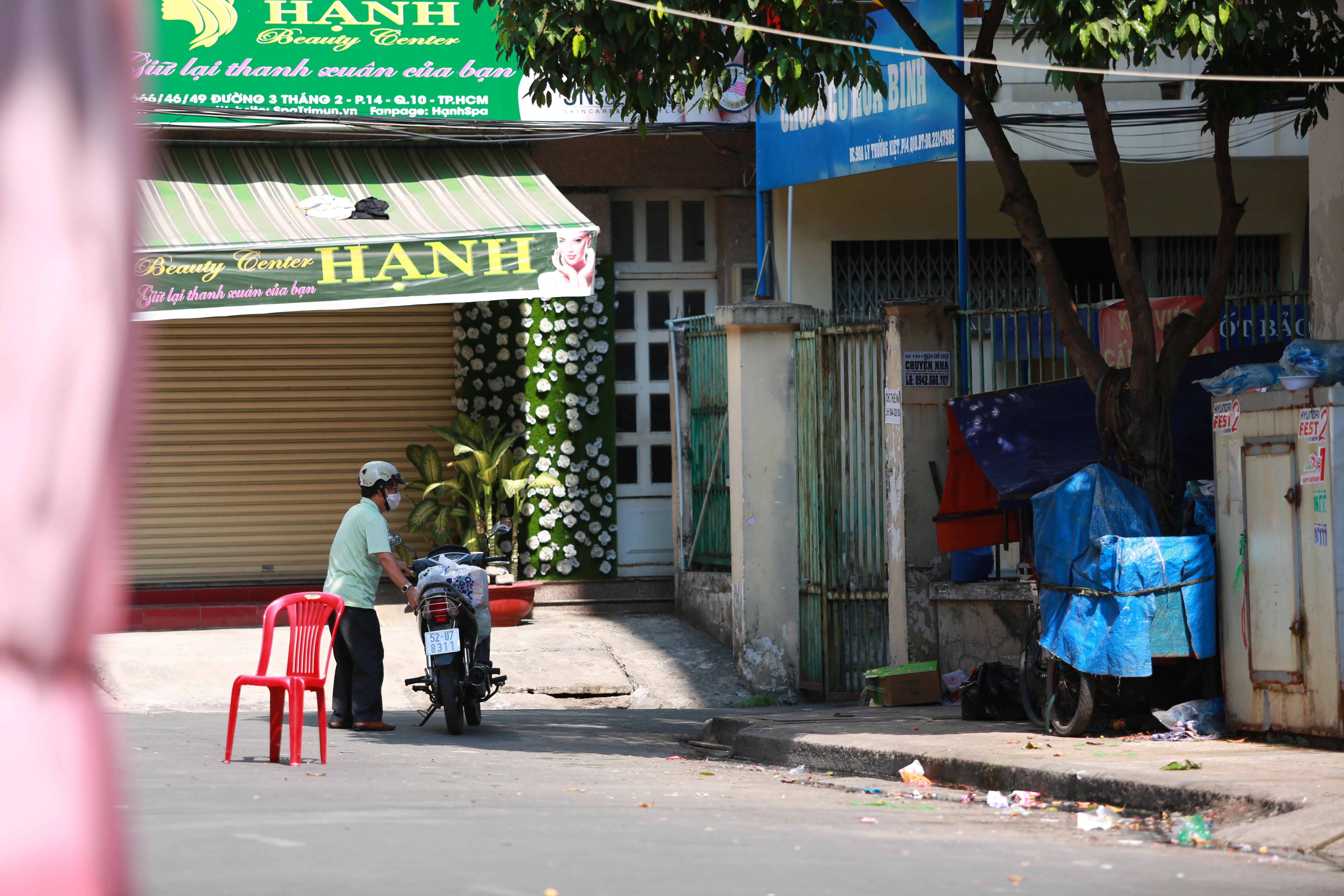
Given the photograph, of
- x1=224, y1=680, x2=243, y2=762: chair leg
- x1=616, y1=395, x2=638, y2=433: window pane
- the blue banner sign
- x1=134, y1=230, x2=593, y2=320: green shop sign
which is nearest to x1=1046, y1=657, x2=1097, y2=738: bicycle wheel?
x1=224, y1=680, x2=243, y2=762: chair leg

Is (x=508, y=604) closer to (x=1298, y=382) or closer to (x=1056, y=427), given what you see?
(x=1056, y=427)

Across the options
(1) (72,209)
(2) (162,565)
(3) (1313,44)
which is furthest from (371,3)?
(1) (72,209)

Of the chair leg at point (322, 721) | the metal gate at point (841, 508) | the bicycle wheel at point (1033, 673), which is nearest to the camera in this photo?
the chair leg at point (322, 721)

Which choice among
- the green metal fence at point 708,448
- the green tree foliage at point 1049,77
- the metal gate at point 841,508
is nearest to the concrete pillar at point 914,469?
the metal gate at point 841,508

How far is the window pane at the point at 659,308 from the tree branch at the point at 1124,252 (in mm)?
6222

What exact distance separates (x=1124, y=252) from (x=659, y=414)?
6.53 meters

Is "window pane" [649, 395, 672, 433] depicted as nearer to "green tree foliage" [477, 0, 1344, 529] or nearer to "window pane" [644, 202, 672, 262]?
"window pane" [644, 202, 672, 262]

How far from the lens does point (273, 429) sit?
535 inches

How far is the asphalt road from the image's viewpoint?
444 cm

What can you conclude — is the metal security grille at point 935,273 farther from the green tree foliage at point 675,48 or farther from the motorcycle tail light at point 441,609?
the motorcycle tail light at point 441,609

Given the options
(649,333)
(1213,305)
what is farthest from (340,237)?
(1213,305)

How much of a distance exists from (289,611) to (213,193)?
20.1 feet

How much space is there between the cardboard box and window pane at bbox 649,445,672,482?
15.5ft

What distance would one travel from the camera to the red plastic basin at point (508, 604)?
12.8 m
